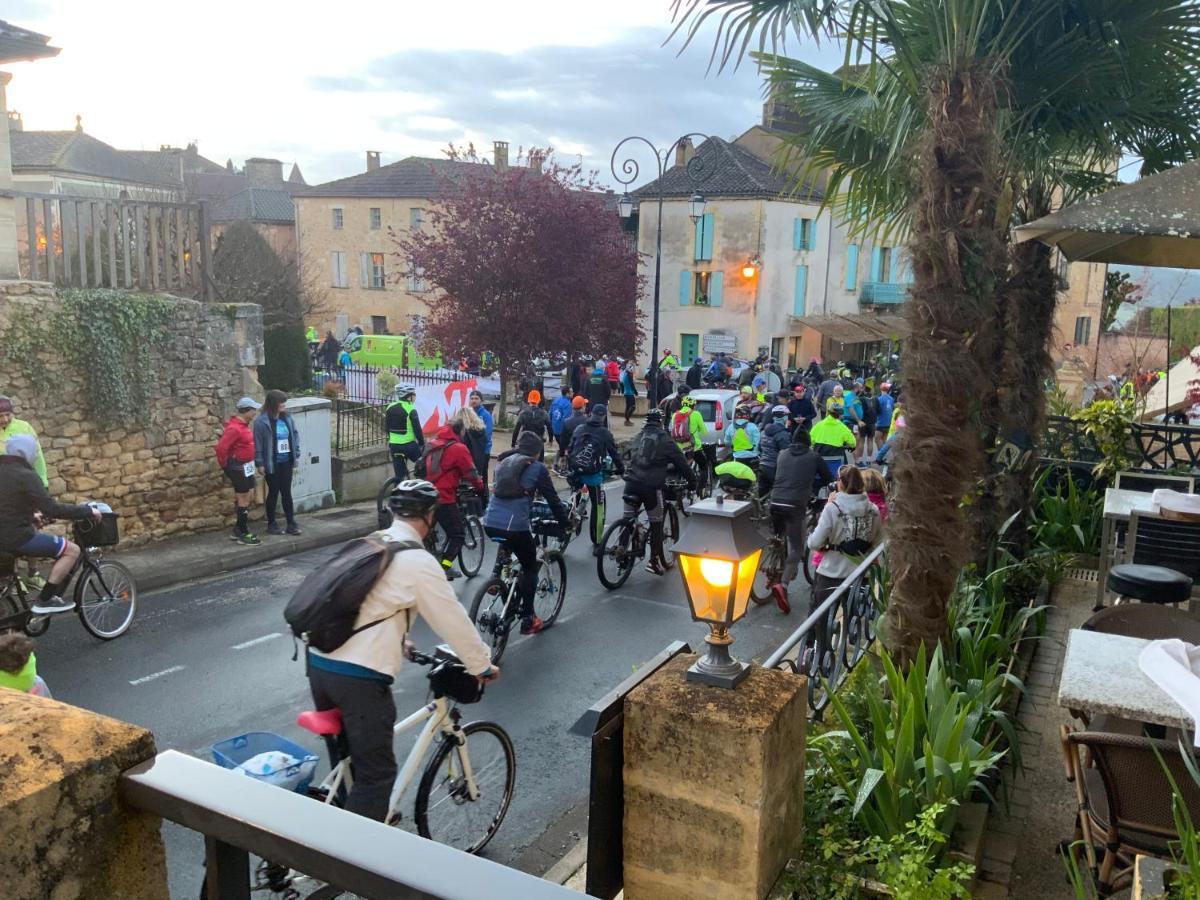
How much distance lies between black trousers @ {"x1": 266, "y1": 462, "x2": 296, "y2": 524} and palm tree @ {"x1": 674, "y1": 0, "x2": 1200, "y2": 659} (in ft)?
23.7

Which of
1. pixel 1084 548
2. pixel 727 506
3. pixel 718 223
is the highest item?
pixel 718 223

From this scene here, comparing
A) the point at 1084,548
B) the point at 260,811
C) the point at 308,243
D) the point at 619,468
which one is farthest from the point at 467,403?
the point at 308,243

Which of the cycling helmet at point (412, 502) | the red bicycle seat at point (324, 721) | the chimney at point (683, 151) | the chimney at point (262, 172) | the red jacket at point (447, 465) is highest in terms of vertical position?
the chimney at point (262, 172)

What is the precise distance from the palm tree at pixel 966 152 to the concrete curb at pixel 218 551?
7471 mm

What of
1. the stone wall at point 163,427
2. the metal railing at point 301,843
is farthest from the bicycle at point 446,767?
Result: the stone wall at point 163,427

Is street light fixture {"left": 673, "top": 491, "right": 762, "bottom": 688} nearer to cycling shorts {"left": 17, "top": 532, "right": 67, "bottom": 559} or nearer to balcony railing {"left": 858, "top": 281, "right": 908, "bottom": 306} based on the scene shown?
cycling shorts {"left": 17, "top": 532, "right": 67, "bottom": 559}

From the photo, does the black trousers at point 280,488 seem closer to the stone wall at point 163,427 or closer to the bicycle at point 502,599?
the stone wall at point 163,427

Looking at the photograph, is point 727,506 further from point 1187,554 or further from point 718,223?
point 718,223

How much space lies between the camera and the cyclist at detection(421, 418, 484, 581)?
9.32m

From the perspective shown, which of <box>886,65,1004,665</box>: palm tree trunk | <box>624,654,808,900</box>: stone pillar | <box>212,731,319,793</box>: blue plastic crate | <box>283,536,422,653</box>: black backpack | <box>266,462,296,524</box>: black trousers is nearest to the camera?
<box>624,654,808,900</box>: stone pillar

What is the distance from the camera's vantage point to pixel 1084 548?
811 centimetres

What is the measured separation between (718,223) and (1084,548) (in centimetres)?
2931

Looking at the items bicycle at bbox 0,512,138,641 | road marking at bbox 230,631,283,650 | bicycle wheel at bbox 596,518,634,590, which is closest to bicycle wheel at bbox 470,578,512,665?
road marking at bbox 230,631,283,650

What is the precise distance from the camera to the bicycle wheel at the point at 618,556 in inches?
403
